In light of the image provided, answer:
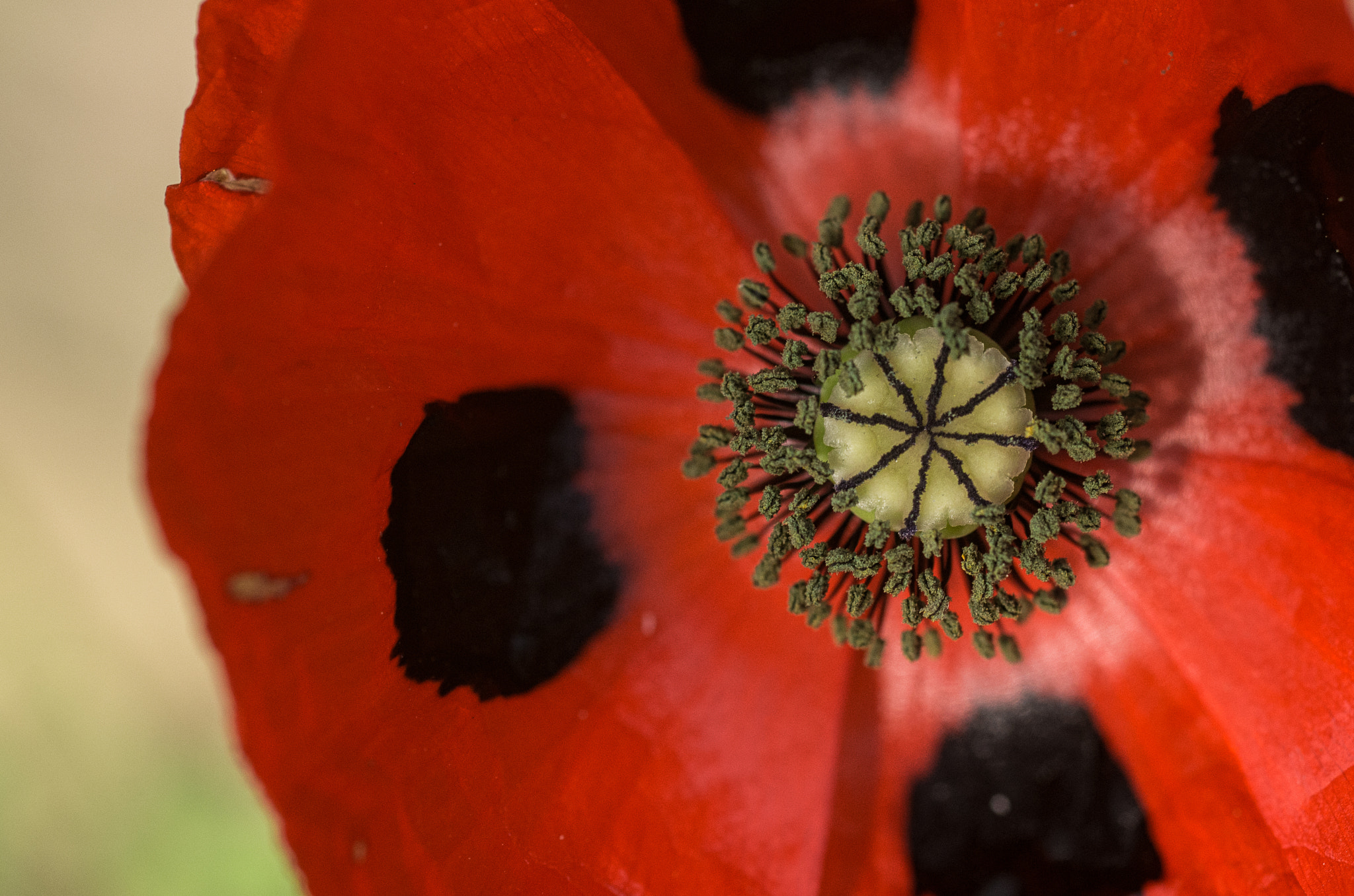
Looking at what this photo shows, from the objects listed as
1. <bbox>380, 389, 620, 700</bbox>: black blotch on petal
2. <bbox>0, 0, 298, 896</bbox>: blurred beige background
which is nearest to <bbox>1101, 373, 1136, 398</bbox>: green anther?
<bbox>380, 389, 620, 700</bbox>: black blotch on petal

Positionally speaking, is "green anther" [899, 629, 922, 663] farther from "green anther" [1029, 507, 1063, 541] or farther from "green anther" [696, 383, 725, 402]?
"green anther" [696, 383, 725, 402]

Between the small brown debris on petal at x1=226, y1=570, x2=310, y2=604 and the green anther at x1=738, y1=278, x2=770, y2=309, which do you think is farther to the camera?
the green anther at x1=738, y1=278, x2=770, y2=309

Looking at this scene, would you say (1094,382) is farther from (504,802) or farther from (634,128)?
(504,802)

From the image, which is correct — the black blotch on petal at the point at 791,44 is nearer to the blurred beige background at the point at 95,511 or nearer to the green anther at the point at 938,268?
the green anther at the point at 938,268

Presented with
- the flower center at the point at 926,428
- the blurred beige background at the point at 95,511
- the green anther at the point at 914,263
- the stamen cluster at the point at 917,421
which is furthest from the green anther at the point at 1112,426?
the blurred beige background at the point at 95,511

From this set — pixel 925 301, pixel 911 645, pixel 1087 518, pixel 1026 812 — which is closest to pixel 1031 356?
pixel 925 301

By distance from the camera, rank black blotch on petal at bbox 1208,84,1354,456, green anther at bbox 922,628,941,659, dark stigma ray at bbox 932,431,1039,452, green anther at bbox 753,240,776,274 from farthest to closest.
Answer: green anther at bbox 922,628,941,659, green anther at bbox 753,240,776,274, dark stigma ray at bbox 932,431,1039,452, black blotch on petal at bbox 1208,84,1354,456

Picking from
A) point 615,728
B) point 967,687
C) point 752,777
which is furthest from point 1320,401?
point 615,728
